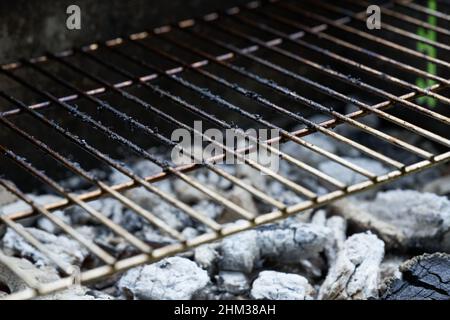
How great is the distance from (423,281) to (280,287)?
1.10 ft

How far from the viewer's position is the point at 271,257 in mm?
2205

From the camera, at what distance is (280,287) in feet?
6.59

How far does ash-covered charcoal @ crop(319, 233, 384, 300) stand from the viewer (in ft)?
6.47

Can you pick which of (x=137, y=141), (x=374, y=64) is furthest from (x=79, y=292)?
(x=374, y=64)

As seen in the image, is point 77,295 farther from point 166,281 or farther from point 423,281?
point 423,281

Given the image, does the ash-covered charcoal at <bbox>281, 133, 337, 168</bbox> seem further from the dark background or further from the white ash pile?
the dark background

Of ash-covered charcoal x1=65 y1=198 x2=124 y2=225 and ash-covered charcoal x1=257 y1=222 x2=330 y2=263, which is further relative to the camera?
ash-covered charcoal x1=65 y1=198 x2=124 y2=225

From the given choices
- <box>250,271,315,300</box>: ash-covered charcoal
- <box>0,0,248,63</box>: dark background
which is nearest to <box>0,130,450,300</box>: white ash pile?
<box>250,271,315,300</box>: ash-covered charcoal

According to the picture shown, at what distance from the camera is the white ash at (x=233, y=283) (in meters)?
2.11

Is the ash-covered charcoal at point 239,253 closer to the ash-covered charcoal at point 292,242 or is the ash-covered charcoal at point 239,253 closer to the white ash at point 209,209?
the ash-covered charcoal at point 292,242

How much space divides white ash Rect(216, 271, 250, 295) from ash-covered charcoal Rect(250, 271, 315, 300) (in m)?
0.07

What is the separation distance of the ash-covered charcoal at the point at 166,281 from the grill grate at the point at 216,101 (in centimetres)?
11

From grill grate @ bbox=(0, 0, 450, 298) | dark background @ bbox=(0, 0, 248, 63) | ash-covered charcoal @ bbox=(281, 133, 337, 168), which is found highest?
dark background @ bbox=(0, 0, 248, 63)
